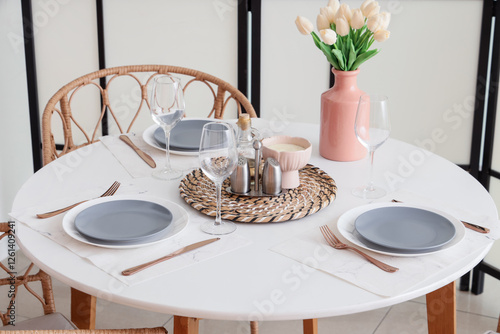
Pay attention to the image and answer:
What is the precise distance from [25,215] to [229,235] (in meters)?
0.47

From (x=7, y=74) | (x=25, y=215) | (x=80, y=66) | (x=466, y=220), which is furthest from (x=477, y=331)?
(x=7, y=74)

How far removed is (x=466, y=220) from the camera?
1.43 m

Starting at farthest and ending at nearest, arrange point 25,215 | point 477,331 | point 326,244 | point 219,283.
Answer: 1. point 477,331
2. point 25,215
3. point 326,244
4. point 219,283

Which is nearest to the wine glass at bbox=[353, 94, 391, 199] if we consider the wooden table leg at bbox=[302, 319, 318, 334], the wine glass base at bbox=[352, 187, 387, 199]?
the wine glass base at bbox=[352, 187, 387, 199]

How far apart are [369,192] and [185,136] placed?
63cm

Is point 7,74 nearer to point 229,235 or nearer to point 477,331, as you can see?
point 229,235

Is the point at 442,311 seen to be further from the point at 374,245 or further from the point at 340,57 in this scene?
the point at 340,57

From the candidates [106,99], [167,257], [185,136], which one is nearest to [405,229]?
[167,257]

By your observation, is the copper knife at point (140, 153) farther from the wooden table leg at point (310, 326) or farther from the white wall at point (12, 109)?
the white wall at point (12, 109)

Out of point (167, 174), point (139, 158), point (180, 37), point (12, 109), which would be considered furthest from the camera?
point (12, 109)

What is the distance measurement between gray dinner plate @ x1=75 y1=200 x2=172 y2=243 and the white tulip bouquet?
0.63 metres

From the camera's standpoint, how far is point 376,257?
4.13 ft

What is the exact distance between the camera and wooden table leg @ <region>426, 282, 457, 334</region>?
1.62 meters

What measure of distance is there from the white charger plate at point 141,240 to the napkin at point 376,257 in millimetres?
223
